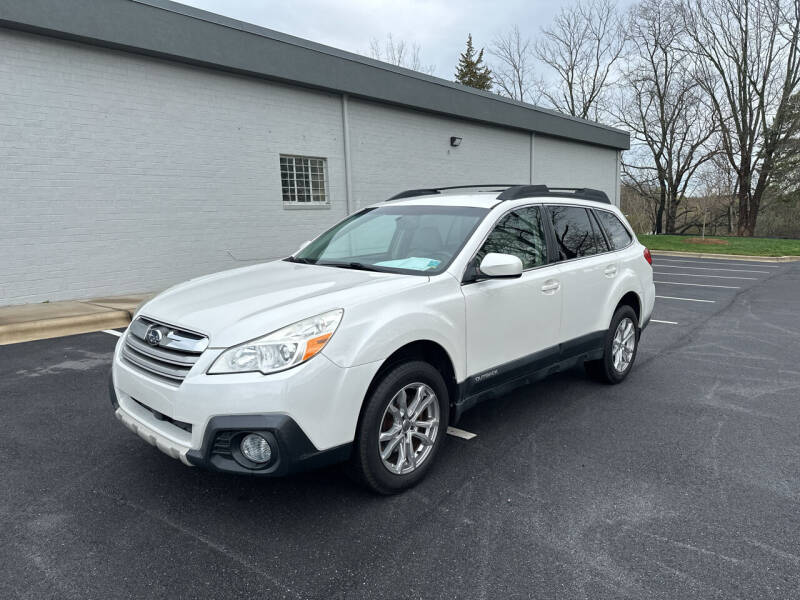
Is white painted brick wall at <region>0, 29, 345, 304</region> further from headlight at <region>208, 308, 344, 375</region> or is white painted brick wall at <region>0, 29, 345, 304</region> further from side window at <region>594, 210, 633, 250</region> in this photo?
side window at <region>594, 210, 633, 250</region>

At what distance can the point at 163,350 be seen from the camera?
2854 millimetres

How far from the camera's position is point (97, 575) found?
2396 millimetres

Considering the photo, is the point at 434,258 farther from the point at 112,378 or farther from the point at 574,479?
the point at 112,378

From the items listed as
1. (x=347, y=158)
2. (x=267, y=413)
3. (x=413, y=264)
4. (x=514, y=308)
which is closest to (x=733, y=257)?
(x=347, y=158)

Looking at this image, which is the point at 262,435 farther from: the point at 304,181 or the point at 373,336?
the point at 304,181

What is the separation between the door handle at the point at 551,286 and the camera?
403cm

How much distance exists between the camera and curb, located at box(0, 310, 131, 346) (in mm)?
6637

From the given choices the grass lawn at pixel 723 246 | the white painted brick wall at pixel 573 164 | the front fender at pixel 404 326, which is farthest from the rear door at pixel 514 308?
the grass lawn at pixel 723 246

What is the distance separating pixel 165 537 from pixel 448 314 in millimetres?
1905

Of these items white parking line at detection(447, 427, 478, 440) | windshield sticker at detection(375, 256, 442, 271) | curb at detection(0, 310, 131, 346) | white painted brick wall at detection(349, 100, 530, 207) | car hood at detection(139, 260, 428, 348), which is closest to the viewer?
car hood at detection(139, 260, 428, 348)

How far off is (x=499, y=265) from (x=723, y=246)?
23.4m

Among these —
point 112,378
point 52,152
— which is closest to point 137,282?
point 52,152

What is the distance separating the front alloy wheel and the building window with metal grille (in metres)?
9.23

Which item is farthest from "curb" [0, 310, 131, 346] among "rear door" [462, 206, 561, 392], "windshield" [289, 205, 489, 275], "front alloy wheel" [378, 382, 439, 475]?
"rear door" [462, 206, 561, 392]
